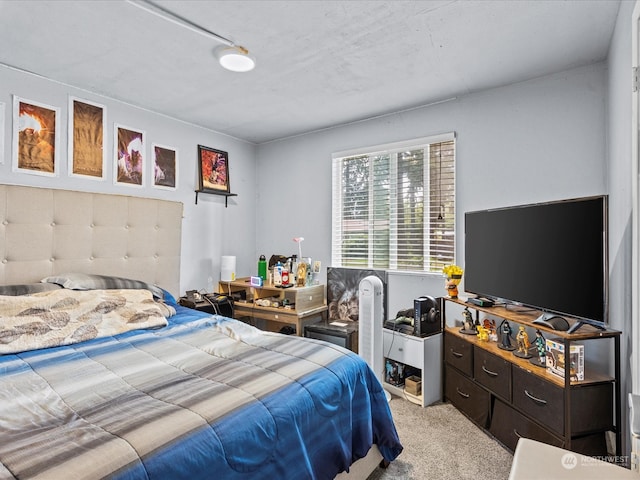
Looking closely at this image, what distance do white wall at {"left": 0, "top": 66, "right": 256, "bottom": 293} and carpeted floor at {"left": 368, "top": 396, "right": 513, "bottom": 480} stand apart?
244cm

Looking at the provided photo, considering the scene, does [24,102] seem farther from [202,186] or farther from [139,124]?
[202,186]

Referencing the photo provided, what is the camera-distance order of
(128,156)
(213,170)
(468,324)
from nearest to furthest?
(468,324) → (128,156) → (213,170)

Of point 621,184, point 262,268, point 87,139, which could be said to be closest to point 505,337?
point 621,184

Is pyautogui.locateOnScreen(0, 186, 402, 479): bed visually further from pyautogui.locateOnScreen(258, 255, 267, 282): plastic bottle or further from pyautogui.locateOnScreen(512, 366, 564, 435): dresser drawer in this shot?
pyautogui.locateOnScreen(258, 255, 267, 282): plastic bottle

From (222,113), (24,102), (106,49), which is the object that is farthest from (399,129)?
(24,102)

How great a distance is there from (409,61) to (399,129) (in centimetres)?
99

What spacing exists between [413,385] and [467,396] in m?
0.41

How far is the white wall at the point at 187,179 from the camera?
2.58 meters

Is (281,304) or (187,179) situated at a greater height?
(187,179)

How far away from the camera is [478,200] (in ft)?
9.62

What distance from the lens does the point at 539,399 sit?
192 centimetres

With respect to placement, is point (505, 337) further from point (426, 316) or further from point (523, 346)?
point (426, 316)

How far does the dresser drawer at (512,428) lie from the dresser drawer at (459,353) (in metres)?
0.31

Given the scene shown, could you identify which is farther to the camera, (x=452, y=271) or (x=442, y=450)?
(x=452, y=271)
